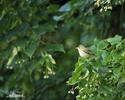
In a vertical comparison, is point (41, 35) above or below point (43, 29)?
below

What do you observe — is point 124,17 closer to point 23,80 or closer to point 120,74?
point 23,80

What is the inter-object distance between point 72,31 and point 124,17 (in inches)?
40.9

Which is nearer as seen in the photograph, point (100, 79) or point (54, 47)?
point (100, 79)

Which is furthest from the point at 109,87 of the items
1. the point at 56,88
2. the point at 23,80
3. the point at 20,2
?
the point at 56,88

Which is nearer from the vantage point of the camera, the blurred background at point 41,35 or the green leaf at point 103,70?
the green leaf at point 103,70

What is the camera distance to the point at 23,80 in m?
4.17

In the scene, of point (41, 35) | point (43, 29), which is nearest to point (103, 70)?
point (43, 29)

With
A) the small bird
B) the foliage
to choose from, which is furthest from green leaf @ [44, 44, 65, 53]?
the foliage

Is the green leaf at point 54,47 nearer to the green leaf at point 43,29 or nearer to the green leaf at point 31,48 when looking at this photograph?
the green leaf at point 31,48

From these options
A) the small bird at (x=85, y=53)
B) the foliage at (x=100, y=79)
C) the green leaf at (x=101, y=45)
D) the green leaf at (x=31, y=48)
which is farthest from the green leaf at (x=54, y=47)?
the foliage at (x=100, y=79)

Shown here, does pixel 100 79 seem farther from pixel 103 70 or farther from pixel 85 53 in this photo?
pixel 85 53

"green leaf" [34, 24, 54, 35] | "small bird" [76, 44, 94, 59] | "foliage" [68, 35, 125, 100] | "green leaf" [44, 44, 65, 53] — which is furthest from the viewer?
"green leaf" [34, 24, 54, 35]

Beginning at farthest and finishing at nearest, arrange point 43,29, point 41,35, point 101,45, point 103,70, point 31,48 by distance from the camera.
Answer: point 41,35 → point 43,29 → point 31,48 → point 101,45 → point 103,70

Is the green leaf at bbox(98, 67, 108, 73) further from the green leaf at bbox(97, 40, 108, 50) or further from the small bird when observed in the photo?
the small bird
